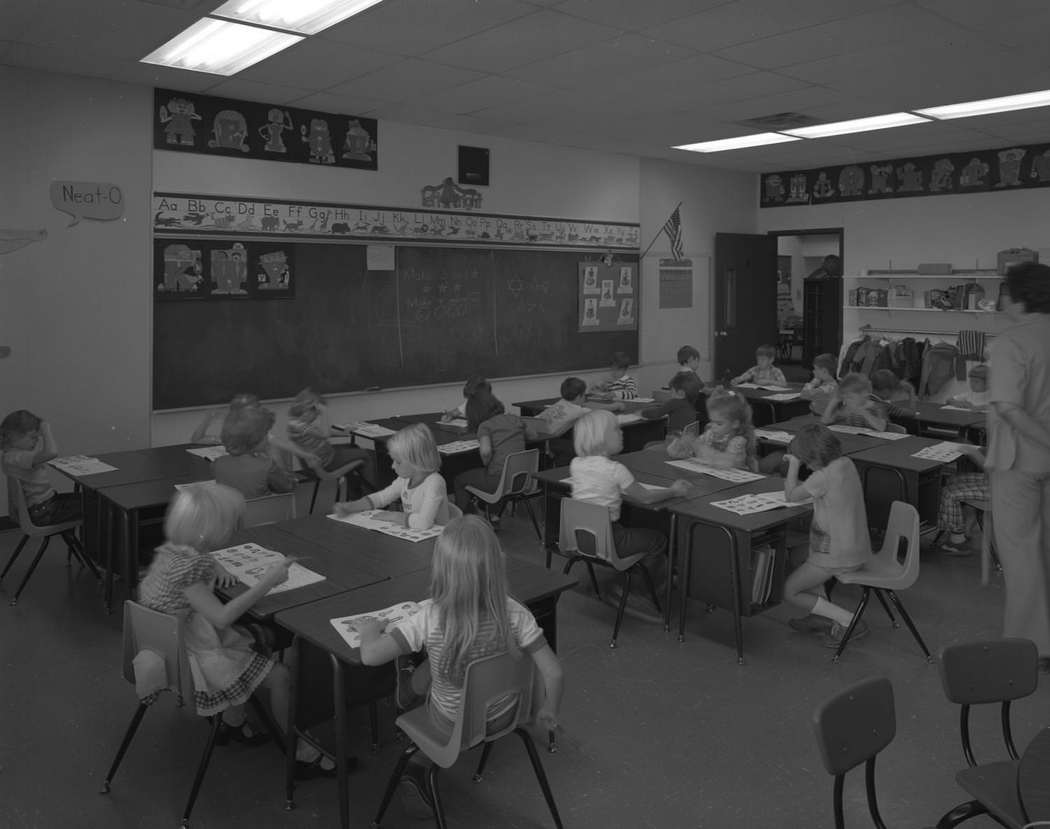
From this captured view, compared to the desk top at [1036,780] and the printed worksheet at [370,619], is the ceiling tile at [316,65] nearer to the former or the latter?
the printed worksheet at [370,619]

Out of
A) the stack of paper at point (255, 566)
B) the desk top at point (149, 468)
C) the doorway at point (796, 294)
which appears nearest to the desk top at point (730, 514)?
the stack of paper at point (255, 566)

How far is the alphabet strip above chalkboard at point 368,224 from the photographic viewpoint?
254 inches

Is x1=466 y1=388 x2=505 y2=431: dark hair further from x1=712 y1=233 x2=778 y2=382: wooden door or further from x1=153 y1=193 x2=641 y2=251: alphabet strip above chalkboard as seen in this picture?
x1=712 y1=233 x2=778 y2=382: wooden door

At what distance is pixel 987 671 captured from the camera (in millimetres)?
Result: 2209

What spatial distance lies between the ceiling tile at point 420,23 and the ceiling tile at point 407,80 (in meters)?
0.38

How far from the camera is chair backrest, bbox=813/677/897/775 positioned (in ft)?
6.14

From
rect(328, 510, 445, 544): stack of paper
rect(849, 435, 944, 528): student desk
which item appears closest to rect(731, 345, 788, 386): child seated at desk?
rect(849, 435, 944, 528): student desk

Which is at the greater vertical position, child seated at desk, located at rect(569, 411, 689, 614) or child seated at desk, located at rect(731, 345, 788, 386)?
child seated at desk, located at rect(731, 345, 788, 386)

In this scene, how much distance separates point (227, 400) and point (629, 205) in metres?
4.83

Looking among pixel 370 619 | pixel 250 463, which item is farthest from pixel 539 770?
pixel 250 463

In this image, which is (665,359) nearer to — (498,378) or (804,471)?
(498,378)

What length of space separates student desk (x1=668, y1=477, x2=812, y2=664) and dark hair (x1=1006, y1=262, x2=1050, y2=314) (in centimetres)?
123

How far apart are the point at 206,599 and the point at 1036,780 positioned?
2165mm

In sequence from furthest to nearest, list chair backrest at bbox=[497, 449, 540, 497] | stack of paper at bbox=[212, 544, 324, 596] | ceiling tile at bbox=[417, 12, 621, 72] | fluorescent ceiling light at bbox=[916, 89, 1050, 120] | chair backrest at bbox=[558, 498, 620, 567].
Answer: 1. fluorescent ceiling light at bbox=[916, 89, 1050, 120]
2. chair backrest at bbox=[497, 449, 540, 497]
3. ceiling tile at bbox=[417, 12, 621, 72]
4. chair backrest at bbox=[558, 498, 620, 567]
5. stack of paper at bbox=[212, 544, 324, 596]
